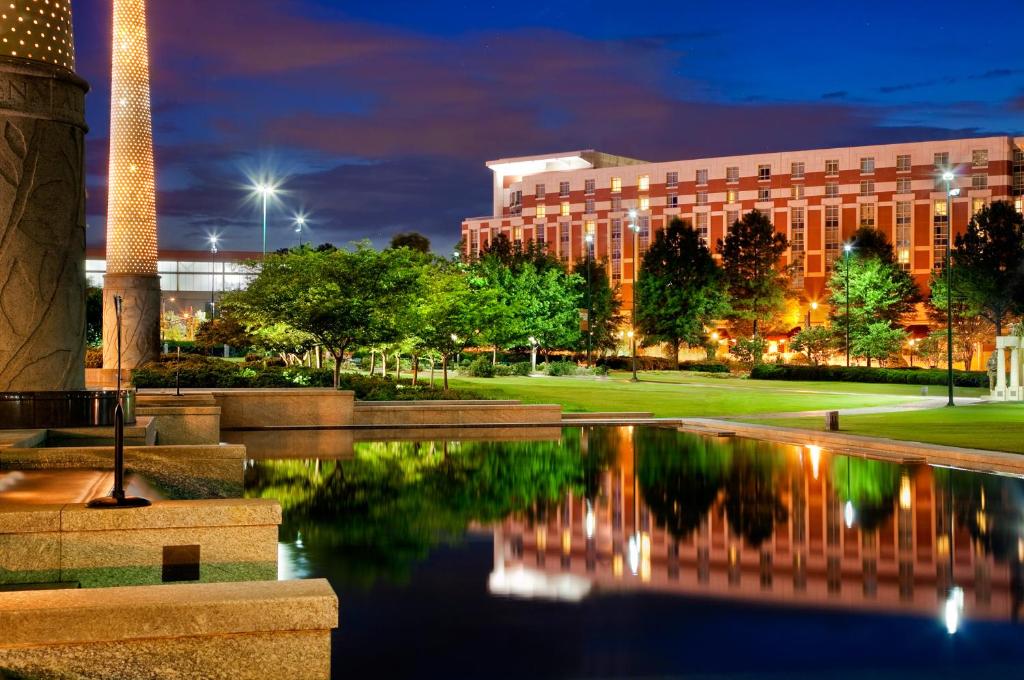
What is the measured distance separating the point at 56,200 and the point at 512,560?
9183mm

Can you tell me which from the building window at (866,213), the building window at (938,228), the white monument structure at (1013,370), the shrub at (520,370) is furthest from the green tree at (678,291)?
the white monument structure at (1013,370)

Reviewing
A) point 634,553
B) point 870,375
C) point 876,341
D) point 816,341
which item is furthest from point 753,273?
point 634,553

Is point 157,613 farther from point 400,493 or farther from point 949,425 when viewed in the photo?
point 949,425

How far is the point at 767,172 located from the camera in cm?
10269

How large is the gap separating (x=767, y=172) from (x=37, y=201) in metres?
92.6

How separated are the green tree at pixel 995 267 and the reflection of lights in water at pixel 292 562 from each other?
2525 inches

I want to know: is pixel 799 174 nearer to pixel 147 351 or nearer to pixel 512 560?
pixel 147 351

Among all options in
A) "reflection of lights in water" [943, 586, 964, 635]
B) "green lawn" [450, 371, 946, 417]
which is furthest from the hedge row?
"reflection of lights in water" [943, 586, 964, 635]

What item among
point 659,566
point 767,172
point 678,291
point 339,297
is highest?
point 767,172

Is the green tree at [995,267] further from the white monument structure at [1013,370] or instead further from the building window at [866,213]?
the building window at [866,213]

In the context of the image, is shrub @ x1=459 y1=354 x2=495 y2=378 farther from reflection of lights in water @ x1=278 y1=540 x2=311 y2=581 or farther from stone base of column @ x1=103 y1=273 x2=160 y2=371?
reflection of lights in water @ x1=278 y1=540 x2=311 y2=581

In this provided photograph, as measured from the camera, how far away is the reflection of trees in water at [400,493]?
44.4 ft

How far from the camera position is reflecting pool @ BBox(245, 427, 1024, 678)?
912 centimetres

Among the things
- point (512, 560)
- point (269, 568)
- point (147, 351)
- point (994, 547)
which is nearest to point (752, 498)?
point (994, 547)
